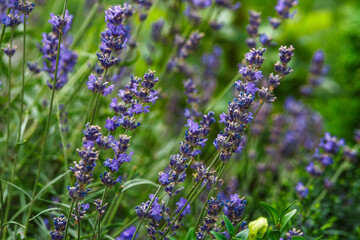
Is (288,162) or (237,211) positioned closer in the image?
(237,211)

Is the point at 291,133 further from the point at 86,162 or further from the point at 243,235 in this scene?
the point at 86,162

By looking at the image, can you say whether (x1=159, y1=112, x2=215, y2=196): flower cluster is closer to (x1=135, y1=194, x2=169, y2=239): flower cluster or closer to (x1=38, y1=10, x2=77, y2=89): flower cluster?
(x1=135, y1=194, x2=169, y2=239): flower cluster

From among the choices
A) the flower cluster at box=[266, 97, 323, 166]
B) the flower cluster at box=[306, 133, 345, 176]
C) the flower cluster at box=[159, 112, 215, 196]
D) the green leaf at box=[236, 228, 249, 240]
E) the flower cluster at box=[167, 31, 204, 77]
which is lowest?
the green leaf at box=[236, 228, 249, 240]

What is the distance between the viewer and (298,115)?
8.75ft

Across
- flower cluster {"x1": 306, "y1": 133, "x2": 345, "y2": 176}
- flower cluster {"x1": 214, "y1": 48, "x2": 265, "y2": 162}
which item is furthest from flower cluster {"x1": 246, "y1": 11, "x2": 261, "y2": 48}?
flower cluster {"x1": 214, "y1": 48, "x2": 265, "y2": 162}

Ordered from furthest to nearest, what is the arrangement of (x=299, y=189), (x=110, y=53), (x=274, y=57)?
(x=274, y=57), (x=299, y=189), (x=110, y=53)

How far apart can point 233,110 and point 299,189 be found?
2.56 feet

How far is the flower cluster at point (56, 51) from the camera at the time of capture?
1033mm

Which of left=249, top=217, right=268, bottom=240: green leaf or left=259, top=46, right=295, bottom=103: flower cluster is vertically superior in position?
left=259, top=46, right=295, bottom=103: flower cluster

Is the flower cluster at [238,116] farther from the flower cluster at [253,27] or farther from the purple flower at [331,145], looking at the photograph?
the purple flower at [331,145]

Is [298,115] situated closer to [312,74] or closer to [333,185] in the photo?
[312,74]

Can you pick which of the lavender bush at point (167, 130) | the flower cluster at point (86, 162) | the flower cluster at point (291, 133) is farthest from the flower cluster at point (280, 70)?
the flower cluster at point (291, 133)

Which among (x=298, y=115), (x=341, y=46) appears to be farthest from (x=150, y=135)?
(x=341, y=46)

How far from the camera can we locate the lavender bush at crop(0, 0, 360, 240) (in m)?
1.03
